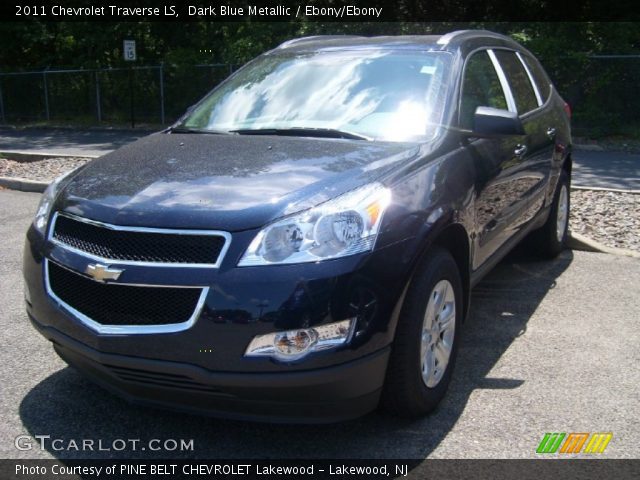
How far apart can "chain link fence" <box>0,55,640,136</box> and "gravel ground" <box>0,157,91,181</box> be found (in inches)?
371

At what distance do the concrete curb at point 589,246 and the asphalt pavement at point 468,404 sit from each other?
1.34m

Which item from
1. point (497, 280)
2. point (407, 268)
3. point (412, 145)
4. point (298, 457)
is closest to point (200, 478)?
point (298, 457)

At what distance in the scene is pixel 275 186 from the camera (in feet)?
9.66

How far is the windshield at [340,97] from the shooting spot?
3742 mm

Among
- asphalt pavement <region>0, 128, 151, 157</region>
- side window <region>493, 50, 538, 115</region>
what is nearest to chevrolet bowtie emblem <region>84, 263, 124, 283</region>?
side window <region>493, 50, 538, 115</region>

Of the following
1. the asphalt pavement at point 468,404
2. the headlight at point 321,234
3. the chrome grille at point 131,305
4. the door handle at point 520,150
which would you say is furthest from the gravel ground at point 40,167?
the headlight at point 321,234

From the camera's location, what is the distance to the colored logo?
2996 millimetres

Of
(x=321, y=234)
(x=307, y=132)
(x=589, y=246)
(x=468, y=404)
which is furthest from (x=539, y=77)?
(x=321, y=234)

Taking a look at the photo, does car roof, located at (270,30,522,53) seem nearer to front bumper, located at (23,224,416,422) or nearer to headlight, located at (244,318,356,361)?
front bumper, located at (23,224,416,422)

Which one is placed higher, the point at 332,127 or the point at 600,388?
the point at 332,127

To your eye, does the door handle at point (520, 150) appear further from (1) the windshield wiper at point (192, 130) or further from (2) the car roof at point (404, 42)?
(1) the windshield wiper at point (192, 130)

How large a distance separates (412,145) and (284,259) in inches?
45.3

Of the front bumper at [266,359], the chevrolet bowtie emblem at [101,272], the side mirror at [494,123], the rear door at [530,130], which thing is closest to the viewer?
the front bumper at [266,359]

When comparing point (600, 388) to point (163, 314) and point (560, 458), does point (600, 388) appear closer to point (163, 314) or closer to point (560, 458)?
point (560, 458)
